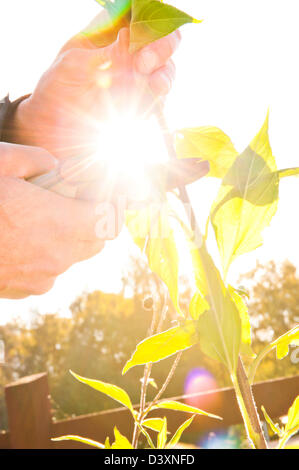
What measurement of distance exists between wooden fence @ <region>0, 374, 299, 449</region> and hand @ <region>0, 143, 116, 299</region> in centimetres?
99

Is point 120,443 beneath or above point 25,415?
above

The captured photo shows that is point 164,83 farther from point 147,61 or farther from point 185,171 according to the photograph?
point 185,171

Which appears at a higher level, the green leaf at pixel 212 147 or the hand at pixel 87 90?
the hand at pixel 87 90

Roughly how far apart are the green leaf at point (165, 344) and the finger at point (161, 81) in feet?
1.06

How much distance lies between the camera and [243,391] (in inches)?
13.2

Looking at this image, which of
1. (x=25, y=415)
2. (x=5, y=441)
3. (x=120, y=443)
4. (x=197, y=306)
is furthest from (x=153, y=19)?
(x=5, y=441)

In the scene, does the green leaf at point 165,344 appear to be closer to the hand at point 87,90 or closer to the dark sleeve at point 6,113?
the hand at point 87,90

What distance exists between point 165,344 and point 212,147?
200 millimetres

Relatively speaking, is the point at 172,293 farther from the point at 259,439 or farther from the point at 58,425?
the point at 58,425

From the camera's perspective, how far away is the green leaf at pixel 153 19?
0.35m

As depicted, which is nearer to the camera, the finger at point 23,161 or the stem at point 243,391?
the stem at point 243,391

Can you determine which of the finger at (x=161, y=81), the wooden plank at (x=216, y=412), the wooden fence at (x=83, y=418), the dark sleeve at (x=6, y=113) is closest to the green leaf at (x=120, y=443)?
the finger at (x=161, y=81)

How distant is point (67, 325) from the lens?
1135cm

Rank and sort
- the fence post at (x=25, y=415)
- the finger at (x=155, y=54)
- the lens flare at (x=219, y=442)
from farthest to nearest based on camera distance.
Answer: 1. the fence post at (x=25, y=415)
2. the lens flare at (x=219, y=442)
3. the finger at (x=155, y=54)
